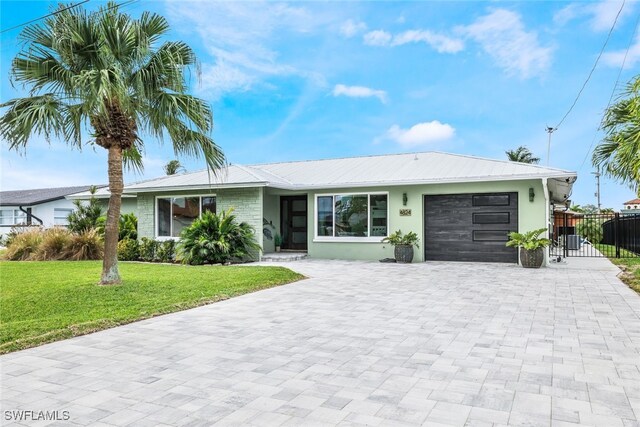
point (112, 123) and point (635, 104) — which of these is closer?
point (112, 123)

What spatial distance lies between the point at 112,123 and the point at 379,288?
6.10 metres

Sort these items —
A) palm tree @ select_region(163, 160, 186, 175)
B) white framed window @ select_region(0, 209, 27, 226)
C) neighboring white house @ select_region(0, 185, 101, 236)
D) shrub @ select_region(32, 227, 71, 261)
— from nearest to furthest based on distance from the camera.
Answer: shrub @ select_region(32, 227, 71, 261) → neighboring white house @ select_region(0, 185, 101, 236) → white framed window @ select_region(0, 209, 27, 226) → palm tree @ select_region(163, 160, 186, 175)

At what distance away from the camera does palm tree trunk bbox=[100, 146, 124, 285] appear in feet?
27.3

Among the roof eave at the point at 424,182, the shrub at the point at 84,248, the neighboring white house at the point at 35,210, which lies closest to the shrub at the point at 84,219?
the shrub at the point at 84,248

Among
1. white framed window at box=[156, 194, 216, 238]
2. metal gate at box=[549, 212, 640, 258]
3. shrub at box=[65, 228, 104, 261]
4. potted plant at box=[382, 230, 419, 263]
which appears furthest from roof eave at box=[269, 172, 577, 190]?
shrub at box=[65, 228, 104, 261]

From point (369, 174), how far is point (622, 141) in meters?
7.12

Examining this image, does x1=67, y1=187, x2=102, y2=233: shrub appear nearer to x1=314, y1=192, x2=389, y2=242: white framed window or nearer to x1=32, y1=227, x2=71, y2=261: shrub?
x1=32, y1=227, x2=71, y2=261: shrub

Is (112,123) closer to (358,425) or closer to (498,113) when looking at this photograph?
(358,425)

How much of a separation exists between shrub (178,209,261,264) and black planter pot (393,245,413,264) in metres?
4.48

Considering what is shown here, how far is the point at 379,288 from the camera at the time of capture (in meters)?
8.42

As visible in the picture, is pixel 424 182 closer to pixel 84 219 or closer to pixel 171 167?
pixel 84 219

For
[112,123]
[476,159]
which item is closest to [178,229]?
[112,123]

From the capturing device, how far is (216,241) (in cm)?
1313

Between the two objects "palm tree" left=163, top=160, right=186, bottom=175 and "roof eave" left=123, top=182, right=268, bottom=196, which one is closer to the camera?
"roof eave" left=123, top=182, right=268, bottom=196
